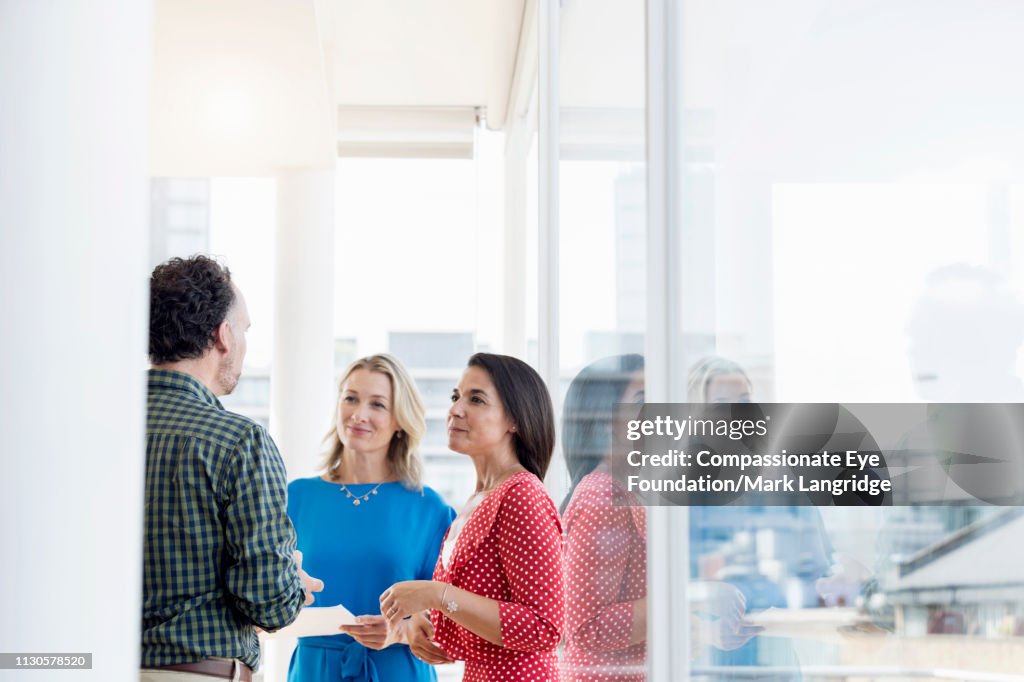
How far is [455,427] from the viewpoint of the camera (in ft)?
7.20

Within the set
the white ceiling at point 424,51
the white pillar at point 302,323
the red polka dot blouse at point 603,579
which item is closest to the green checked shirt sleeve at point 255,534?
the red polka dot blouse at point 603,579

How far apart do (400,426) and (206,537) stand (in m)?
1.25

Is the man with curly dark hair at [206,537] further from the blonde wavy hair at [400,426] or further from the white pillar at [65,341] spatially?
the blonde wavy hair at [400,426]

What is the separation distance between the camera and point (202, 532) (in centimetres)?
167

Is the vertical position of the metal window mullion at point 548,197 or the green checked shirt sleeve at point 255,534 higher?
the metal window mullion at point 548,197

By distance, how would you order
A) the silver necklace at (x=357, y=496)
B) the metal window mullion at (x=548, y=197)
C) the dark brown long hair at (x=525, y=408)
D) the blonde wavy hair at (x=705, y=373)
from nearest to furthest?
1. the blonde wavy hair at (x=705, y=373)
2. the dark brown long hair at (x=525, y=408)
3. the silver necklace at (x=357, y=496)
4. the metal window mullion at (x=548, y=197)

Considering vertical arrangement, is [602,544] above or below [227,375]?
below

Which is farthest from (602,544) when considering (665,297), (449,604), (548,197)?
(548,197)

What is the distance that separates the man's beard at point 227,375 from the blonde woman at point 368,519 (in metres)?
0.87

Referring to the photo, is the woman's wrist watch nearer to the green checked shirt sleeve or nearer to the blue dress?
the green checked shirt sleeve

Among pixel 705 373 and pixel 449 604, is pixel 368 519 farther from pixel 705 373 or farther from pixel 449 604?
pixel 705 373

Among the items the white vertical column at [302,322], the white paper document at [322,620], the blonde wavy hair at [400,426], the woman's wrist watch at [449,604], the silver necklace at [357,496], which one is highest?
the white vertical column at [302,322]

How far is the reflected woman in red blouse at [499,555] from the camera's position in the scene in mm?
1895

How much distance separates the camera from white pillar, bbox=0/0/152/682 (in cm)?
117
